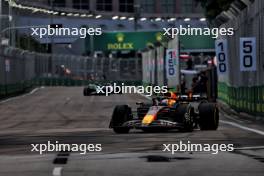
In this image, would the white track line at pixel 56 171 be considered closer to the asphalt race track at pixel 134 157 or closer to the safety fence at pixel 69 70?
the asphalt race track at pixel 134 157

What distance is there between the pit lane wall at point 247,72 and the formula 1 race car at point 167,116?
8.22 metres

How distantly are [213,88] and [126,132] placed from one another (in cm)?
2425

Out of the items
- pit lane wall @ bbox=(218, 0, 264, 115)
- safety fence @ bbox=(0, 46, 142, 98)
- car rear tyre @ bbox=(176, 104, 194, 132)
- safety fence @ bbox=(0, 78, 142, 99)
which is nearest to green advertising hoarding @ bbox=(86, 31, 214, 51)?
safety fence @ bbox=(0, 46, 142, 98)

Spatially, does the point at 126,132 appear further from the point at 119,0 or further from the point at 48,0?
the point at 119,0

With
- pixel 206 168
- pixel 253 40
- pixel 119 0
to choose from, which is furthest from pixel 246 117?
pixel 119 0

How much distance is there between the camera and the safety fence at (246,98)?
35.4 meters

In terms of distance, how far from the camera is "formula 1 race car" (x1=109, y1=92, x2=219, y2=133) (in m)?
25.6

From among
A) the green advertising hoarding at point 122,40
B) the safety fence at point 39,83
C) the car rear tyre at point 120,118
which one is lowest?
the safety fence at point 39,83

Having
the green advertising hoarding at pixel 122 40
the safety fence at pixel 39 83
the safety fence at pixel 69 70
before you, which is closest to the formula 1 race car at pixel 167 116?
the safety fence at pixel 39 83

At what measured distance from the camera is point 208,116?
26.5 metres

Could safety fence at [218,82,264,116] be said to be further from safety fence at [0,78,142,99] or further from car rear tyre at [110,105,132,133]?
safety fence at [0,78,142,99]

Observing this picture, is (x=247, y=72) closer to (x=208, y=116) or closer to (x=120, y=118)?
(x=208, y=116)

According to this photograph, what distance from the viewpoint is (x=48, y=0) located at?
4875 inches

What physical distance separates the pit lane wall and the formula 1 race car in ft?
27.0
